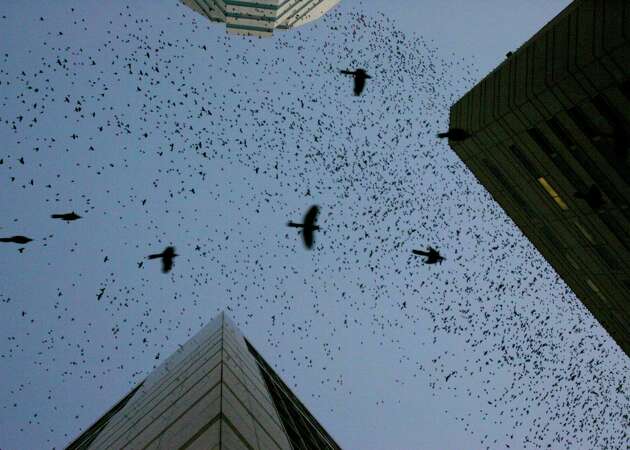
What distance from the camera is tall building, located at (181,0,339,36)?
58.6 metres

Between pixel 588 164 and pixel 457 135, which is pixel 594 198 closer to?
pixel 588 164

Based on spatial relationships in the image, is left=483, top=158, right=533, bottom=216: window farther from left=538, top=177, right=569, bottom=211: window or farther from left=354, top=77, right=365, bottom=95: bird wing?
left=354, top=77, right=365, bottom=95: bird wing

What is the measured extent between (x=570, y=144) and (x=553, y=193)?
10.4 ft

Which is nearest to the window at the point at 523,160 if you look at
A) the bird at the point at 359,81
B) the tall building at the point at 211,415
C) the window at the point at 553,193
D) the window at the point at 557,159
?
the window at the point at 553,193

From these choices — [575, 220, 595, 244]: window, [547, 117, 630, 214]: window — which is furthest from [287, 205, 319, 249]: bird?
[575, 220, 595, 244]: window

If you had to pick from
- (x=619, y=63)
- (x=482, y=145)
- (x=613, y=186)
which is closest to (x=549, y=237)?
(x=482, y=145)

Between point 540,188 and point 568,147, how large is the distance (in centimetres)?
346

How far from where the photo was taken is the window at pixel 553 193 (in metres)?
19.0

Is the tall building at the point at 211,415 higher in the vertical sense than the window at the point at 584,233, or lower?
lower

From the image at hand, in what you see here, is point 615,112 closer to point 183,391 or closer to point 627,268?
point 627,268

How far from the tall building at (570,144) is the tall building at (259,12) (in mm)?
42758

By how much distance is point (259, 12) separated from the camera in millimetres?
60438

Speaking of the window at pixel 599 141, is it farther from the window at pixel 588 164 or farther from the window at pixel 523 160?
the window at pixel 523 160

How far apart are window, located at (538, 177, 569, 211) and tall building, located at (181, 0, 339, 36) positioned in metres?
47.2
